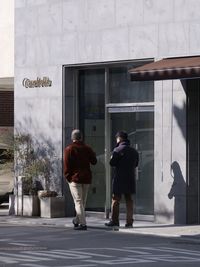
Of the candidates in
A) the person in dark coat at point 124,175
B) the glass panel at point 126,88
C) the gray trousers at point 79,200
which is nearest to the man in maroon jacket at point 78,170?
the gray trousers at point 79,200

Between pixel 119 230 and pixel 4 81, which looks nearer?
pixel 119 230

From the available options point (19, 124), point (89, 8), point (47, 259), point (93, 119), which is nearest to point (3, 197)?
point (19, 124)

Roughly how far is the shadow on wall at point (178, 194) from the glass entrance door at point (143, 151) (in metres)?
0.87

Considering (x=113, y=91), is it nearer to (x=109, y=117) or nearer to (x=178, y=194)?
(x=109, y=117)

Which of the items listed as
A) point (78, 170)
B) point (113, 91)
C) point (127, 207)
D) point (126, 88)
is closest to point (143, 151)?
point (126, 88)

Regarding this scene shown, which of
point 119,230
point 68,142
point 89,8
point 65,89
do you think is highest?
point 89,8

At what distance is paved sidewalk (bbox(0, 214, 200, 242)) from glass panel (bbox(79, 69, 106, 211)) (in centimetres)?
50

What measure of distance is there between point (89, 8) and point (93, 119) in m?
2.49

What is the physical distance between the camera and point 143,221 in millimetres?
18188

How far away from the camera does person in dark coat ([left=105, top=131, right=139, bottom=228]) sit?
16.6 meters

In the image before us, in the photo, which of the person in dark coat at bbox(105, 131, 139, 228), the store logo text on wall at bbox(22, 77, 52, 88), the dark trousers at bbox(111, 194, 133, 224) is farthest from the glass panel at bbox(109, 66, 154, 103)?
the dark trousers at bbox(111, 194, 133, 224)

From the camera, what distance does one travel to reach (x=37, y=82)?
19953 mm

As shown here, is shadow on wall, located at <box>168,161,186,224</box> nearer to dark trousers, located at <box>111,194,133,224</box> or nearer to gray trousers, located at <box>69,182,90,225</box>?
dark trousers, located at <box>111,194,133,224</box>

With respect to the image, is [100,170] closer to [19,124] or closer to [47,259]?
[19,124]
